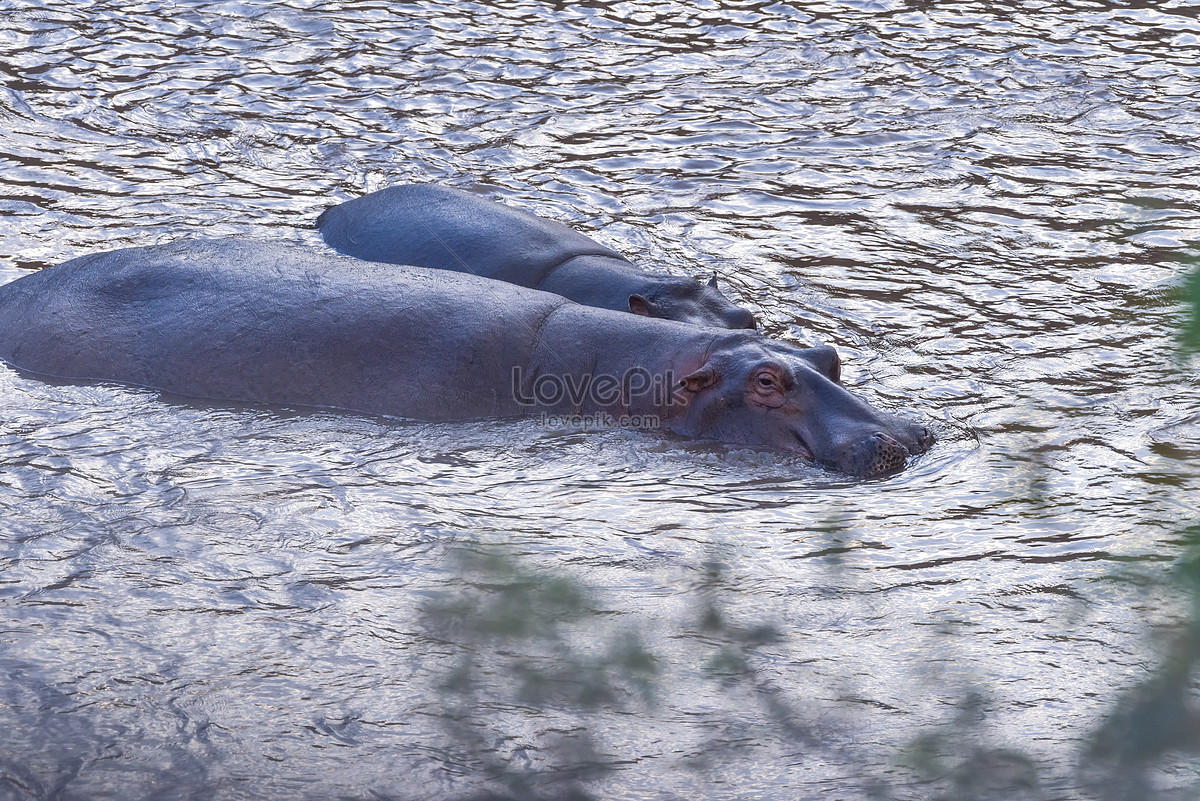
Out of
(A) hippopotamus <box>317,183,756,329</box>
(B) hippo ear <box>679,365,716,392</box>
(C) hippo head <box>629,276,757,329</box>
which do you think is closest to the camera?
(B) hippo ear <box>679,365,716,392</box>

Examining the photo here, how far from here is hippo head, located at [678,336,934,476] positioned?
5.19 m

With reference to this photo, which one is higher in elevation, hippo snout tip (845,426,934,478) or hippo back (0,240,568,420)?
hippo back (0,240,568,420)

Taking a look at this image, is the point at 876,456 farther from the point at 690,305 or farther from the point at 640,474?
the point at 690,305

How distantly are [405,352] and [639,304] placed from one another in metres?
1.19

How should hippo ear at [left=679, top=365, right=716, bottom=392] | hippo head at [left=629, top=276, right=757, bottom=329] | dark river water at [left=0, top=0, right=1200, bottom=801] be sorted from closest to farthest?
dark river water at [left=0, top=0, right=1200, bottom=801] → hippo ear at [left=679, top=365, right=716, bottom=392] → hippo head at [left=629, top=276, right=757, bottom=329]

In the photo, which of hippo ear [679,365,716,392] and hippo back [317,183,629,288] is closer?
hippo ear [679,365,716,392]

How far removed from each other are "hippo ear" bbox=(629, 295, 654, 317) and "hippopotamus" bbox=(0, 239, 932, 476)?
0.28 meters

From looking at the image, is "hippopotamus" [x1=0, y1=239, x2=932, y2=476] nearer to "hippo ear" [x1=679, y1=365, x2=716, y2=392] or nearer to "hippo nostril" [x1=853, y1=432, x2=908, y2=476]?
"hippo ear" [x1=679, y1=365, x2=716, y2=392]

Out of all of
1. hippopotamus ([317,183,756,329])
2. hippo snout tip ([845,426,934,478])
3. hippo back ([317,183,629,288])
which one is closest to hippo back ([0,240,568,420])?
hippopotamus ([317,183,756,329])

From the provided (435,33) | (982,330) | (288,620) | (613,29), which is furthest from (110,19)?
(288,620)

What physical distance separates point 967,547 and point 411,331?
241 cm

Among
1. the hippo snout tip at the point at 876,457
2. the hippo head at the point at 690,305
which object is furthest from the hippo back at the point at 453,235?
the hippo snout tip at the point at 876,457

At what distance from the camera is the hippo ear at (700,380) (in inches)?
221

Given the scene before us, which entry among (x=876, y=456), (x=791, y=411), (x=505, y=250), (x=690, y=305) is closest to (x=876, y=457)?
(x=876, y=456)
